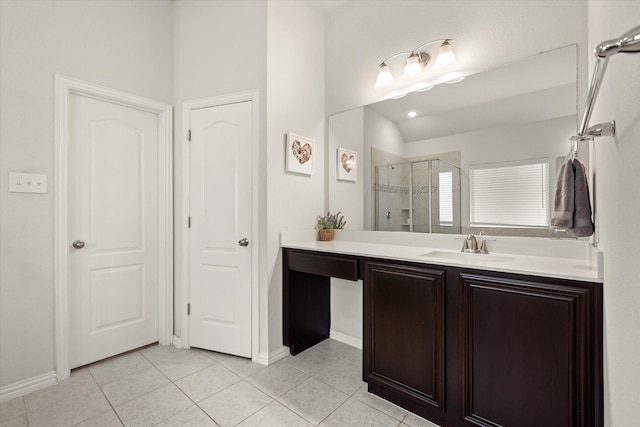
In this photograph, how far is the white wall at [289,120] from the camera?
232 cm

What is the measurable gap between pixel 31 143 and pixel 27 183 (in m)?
0.26

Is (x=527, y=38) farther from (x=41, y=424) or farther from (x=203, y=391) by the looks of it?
(x=41, y=424)

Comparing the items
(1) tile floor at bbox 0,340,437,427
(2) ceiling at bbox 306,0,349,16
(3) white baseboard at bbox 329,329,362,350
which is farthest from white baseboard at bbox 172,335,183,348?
(2) ceiling at bbox 306,0,349,16

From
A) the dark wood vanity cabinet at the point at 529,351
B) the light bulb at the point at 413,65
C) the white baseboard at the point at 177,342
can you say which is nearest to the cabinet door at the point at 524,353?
the dark wood vanity cabinet at the point at 529,351

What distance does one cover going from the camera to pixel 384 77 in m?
2.39

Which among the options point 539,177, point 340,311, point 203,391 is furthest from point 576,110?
point 203,391

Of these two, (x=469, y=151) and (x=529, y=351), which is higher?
(x=469, y=151)

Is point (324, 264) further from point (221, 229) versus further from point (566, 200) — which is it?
point (566, 200)

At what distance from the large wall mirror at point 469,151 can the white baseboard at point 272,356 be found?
1.20 metres

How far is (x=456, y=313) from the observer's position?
1498 millimetres

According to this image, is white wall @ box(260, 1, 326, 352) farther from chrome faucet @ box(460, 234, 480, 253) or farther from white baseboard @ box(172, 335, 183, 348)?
chrome faucet @ box(460, 234, 480, 253)

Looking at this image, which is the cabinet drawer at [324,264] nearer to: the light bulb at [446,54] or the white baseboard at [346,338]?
the white baseboard at [346,338]

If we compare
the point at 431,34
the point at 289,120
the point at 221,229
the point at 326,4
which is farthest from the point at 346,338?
the point at 326,4

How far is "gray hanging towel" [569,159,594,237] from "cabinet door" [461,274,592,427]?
0.91 feet
